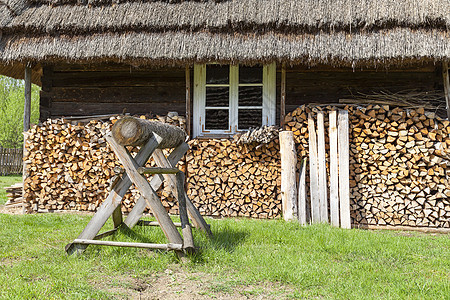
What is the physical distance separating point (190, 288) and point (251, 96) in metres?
4.33

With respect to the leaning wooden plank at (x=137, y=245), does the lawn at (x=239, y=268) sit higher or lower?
lower

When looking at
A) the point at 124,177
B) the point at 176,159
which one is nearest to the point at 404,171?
the point at 176,159

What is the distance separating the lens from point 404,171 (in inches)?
227

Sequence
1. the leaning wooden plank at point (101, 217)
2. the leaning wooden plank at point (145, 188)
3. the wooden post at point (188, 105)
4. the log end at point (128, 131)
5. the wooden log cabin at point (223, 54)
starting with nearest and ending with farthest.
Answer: the log end at point (128, 131), the leaning wooden plank at point (145, 188), the leaning wooden plank at point (101, 217), the wooden log cabin at point (223, 54), the wooden post at point (188, 105)

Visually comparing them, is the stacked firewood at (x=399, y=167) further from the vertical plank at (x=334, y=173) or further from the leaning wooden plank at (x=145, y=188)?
the leaning wooden plank at (x=145, y=188)

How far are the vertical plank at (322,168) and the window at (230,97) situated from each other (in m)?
1.05

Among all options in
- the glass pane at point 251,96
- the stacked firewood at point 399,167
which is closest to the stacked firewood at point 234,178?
the glass pane at point 251,96

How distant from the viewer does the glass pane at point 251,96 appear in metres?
6.68

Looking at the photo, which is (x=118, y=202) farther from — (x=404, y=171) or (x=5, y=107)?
(x=5, y=107)

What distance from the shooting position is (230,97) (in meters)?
6.74

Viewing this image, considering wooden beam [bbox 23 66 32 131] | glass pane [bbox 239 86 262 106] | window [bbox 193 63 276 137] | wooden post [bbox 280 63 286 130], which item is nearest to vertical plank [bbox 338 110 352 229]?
wooden post [bbox 280 63 286 130]

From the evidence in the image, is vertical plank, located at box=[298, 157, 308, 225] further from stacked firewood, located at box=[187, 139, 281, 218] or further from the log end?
the log end

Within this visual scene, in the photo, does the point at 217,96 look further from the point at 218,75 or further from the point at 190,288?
the point at 190,288

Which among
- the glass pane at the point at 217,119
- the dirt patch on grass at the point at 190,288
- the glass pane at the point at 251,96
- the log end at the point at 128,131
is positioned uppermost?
the glass pane at the point at 251,96
